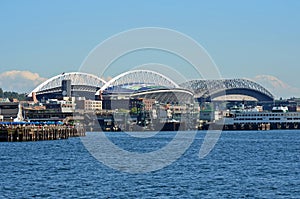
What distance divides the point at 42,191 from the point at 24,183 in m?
3.32

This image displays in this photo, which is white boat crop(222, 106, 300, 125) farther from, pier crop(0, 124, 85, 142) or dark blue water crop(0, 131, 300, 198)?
dark blue water crop(0, 131, 300, 198)

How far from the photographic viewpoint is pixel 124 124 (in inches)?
6476

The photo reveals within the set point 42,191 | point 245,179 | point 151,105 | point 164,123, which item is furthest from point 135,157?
point 151,105

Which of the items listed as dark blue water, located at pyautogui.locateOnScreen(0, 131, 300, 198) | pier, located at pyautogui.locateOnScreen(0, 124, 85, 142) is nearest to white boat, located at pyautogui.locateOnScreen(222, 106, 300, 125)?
pier, located at pyautogui.locateOnScreen(0, 124, 85, 142)

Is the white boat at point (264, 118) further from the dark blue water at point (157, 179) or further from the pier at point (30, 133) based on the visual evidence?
the dark blue water at point (157, 179)

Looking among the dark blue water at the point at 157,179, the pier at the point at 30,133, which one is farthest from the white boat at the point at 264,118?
the dark blue water at the point at 157,179

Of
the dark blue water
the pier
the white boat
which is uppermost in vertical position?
the white boat

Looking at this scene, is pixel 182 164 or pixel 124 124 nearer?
pixel 182 164

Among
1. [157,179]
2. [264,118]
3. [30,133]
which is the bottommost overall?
[157,179]

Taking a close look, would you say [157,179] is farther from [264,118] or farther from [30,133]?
[264,118]

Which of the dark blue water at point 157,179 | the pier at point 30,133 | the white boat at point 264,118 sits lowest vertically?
the dark blue water at point 157,179

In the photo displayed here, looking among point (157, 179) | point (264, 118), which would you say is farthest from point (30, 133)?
point (264, 118)

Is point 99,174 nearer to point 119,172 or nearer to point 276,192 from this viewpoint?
point 119,172

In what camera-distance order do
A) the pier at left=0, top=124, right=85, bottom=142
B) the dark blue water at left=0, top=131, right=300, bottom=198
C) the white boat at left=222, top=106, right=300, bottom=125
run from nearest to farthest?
the dark blue water at left=0, top=131, right=300, bottom=198 → the pier at left=0, top=124, right=85, bottom=142 → the white boat at left=222, top=106, right=300, bottom=125
